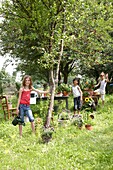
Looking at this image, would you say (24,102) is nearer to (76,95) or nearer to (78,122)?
(78,122)

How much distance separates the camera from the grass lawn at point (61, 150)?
454cm

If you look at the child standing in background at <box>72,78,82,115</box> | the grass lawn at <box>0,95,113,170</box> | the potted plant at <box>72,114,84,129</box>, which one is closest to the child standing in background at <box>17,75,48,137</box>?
the grass lawn at <box>0,95,113,170</box>

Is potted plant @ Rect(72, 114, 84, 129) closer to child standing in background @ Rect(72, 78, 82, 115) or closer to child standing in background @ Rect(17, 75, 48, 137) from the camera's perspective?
child standing in background @ Rect(17, 75, 48, 137)

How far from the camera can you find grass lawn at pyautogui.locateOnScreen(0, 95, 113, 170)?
14.9ft

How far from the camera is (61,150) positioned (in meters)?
5.33

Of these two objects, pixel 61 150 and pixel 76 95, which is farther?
pixel 76 95

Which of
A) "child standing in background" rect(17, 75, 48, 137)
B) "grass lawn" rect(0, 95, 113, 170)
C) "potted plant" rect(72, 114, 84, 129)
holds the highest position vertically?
"child standing in background" rect(17, 75, 48, 137)

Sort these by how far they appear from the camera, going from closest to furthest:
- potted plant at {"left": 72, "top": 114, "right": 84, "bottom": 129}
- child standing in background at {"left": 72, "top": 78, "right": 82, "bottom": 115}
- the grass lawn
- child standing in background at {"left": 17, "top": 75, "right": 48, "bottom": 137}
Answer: the grass lawn → child standing in background at {"left": 17, "top": 75, "right": 48, "bottom": 137} → potted plant at {"left": 72, "top": 114, "right": 84, "bottom": 129} → child standing in background at {"left": 72, "top": 78, "right": 82, "bottom": 115}

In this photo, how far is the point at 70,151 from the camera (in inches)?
205

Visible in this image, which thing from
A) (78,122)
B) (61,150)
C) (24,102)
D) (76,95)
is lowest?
(61,150)

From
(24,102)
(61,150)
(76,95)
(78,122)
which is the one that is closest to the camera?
(61,150)

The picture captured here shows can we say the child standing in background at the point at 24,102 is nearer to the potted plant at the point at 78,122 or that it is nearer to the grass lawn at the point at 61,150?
the grass lawn at the point at 61,150

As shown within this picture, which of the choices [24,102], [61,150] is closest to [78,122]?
[24,102]

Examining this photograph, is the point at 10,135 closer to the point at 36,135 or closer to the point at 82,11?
the point at 36,135
